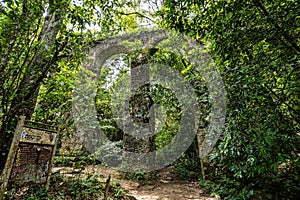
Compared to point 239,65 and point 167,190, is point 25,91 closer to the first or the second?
point 239,65

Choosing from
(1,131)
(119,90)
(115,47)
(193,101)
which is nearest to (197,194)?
(193,101)

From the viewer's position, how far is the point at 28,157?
2535 mm

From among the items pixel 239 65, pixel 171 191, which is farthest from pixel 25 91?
pixel 171 191

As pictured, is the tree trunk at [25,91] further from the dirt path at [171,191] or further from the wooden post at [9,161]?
the dirt path at [171,191]

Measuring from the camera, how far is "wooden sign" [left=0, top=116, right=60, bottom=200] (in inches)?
86.4

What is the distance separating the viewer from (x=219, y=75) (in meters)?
2.56

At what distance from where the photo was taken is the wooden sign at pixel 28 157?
219 cm

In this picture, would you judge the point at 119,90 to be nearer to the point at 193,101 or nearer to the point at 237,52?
the point at 193,101

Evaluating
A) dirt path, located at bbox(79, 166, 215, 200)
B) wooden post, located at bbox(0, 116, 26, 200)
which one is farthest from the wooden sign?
dirt path, located at bbox(79, 166, 215, 200)

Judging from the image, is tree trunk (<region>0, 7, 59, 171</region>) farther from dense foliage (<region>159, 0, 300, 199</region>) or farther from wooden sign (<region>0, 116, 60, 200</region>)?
dense foliage (<region>159, 0, 300, 199</region>)

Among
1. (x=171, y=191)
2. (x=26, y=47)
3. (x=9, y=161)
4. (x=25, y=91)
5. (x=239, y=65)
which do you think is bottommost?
(x=171, y=191)

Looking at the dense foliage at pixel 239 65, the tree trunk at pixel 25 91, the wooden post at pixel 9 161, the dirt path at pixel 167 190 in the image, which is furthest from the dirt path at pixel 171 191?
the tree trunk at pixel 25 91

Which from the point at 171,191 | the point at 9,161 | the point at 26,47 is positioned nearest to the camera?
the point at 9,161

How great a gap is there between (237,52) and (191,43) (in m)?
3.32
